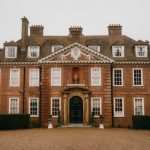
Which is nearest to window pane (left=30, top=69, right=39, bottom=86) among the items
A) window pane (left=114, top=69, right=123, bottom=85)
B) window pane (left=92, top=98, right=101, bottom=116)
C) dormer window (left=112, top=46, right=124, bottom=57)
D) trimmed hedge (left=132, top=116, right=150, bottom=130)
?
window pane (left=92, top=98, right=101, bottom=116)

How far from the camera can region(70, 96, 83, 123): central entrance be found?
35219mm

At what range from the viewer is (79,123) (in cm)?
3494

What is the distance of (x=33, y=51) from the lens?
125ft

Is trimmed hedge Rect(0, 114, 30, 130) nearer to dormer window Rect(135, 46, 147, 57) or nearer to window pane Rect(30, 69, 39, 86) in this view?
window pane Rect(30, 69, 39, 86)

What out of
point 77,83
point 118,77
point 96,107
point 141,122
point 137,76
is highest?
point 137,76

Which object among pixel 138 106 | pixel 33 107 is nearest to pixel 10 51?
pixel 33 107

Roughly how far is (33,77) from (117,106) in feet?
34.4

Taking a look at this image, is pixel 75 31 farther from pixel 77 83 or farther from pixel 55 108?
pixel 55 108

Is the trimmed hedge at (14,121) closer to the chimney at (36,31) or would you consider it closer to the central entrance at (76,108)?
the central entrance at (76,108)

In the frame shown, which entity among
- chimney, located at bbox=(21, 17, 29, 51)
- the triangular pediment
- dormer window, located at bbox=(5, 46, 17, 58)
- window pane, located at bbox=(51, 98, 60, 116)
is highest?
chimney, located at bbox=(21, 17, 29, 51)

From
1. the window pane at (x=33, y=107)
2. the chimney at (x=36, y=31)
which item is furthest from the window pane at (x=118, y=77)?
the chimney at (x=36, y=31)

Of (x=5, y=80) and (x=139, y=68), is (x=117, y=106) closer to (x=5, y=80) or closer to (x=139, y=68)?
(x=139, y=68)

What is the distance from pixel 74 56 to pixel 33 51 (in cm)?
578

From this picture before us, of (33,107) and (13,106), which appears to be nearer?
(33,107)
